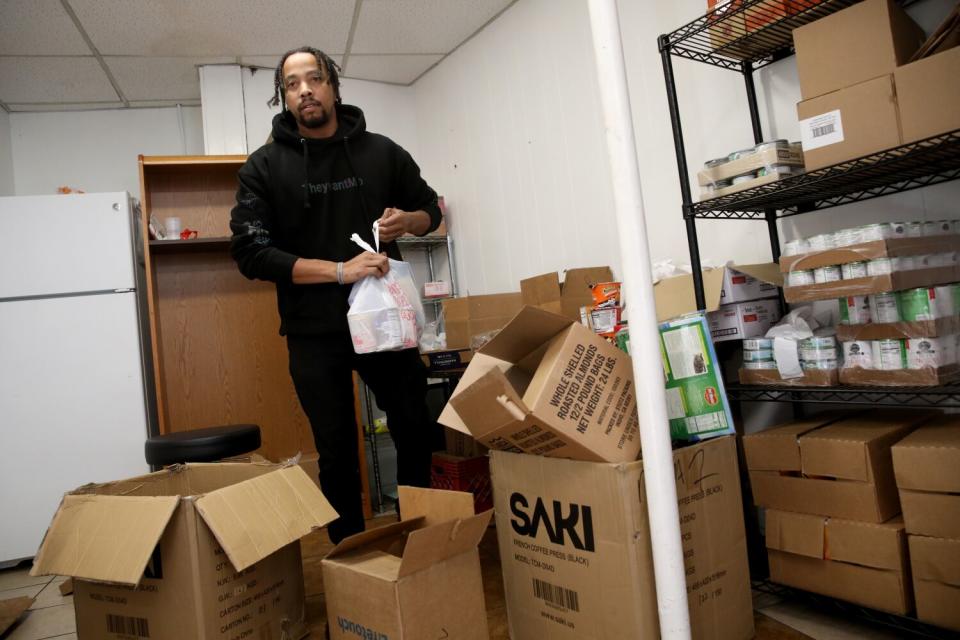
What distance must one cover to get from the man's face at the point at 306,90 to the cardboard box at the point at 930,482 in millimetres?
1675

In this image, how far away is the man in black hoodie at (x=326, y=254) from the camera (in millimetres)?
1744

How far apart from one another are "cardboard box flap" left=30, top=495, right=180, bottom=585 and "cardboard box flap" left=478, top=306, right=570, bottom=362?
716mm

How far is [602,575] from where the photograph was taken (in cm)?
116

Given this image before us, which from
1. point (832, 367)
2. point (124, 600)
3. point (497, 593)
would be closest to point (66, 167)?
point (124, 600)

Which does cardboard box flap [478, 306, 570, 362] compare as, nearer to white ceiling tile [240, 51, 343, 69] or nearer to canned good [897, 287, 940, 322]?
canned good [897, 287, 940, 322]

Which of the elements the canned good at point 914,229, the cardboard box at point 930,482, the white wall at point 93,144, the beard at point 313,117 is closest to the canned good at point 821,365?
the cardboard box at point 930,482

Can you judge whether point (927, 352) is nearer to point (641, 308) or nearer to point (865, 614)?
point (865, 614)

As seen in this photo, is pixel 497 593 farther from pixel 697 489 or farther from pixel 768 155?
pixel 768 155

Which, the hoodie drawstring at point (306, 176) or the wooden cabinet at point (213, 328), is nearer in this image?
the hoodie drawstring at point (306, 176)

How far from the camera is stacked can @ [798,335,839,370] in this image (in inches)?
55.1

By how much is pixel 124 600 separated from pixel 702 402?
1305mm

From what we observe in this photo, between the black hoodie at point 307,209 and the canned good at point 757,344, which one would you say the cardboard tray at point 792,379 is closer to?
the canned good at point 757,344

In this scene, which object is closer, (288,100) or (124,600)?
(124,600)

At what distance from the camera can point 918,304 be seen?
1251mm
